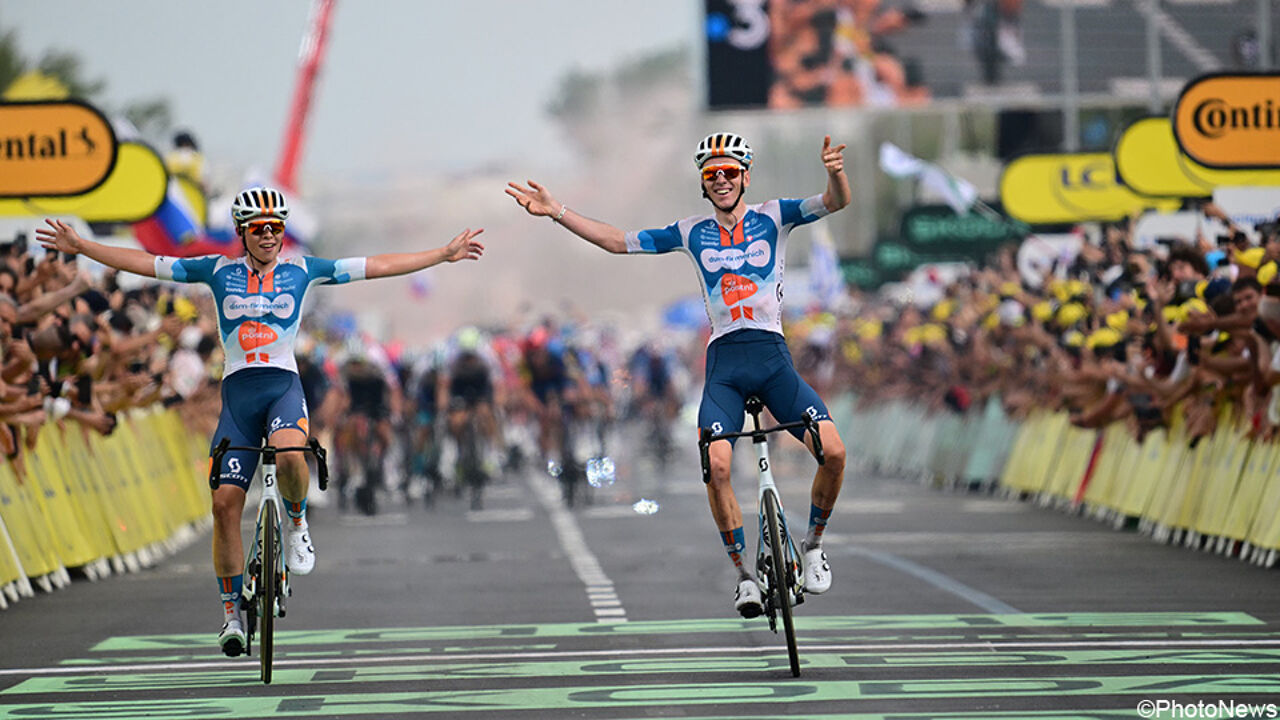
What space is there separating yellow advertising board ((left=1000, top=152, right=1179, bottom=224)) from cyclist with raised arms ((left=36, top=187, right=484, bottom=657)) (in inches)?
665

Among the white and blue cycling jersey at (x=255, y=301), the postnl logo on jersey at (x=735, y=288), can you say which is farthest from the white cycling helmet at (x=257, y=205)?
the postnl logo on jersey at (x=735, y=288)

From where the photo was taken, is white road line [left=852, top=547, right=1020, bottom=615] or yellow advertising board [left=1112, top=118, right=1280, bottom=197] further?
yellow advertising board [left=1112, top=118, right=1280, bottom=197]

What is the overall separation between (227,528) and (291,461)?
440 mm

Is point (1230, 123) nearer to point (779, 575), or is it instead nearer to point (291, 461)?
point (779, 575)

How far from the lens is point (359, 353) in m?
25.7

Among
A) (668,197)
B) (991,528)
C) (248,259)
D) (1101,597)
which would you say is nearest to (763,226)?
(248,259)

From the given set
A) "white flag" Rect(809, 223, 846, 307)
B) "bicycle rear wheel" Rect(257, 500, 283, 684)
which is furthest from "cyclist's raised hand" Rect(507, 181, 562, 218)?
"white flag" Rect(809, 223, 846, 307)

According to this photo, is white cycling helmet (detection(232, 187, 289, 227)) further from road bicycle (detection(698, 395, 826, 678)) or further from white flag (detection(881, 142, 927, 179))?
white flag (detection(881, 142, 927, 179))

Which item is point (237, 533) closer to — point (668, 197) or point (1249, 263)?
point (1249, 263)

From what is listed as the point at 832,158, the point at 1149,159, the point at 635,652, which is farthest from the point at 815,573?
the point at 1149,159

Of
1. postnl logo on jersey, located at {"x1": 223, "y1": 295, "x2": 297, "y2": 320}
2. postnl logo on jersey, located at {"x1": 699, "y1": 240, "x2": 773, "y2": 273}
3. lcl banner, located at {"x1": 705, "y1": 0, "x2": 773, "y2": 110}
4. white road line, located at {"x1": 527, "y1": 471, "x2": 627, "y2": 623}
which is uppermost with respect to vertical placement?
lcl banner, located at {"x1": 705, "y1": 0, "x2": 773, "y2": 110}

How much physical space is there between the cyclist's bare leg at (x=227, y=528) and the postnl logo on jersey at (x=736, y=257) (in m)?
2.41

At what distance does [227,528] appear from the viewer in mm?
10703

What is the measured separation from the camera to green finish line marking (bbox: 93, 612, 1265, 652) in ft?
38.7
